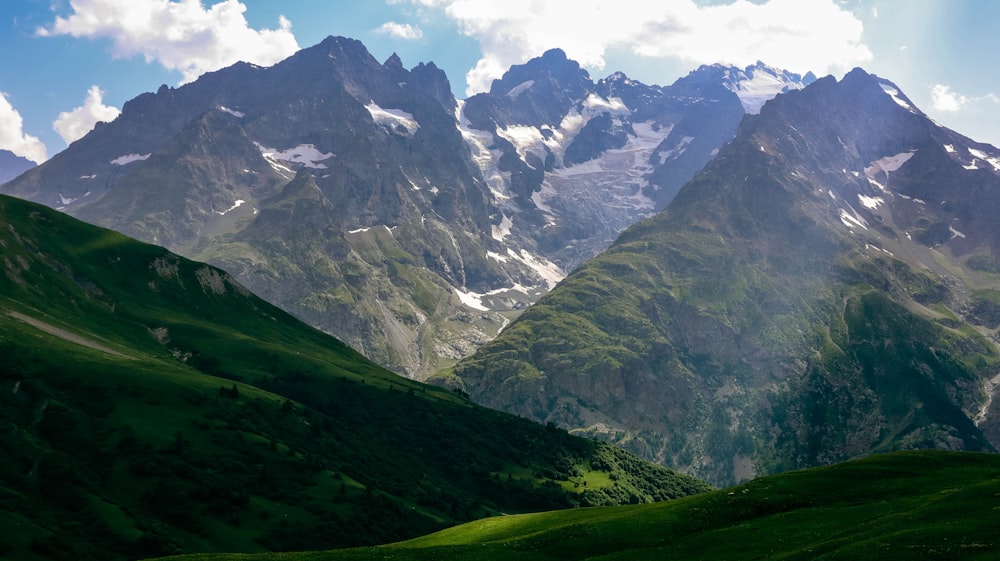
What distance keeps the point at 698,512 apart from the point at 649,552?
1376cm

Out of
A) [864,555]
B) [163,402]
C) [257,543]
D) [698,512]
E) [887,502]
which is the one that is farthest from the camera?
[163,402]

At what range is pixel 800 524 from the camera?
70688 mm

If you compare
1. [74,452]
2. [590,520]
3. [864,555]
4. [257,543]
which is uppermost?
[864,555]

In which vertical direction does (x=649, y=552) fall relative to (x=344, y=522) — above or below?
above

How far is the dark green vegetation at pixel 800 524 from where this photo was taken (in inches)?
2255

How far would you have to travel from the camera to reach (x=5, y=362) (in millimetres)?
185250

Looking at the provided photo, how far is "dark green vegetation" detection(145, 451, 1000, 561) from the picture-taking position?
5728 centimetres

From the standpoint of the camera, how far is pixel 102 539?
12719cm

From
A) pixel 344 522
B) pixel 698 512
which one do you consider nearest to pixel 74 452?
pixel 344 522

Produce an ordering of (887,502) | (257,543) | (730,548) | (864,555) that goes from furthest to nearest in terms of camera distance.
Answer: (257,543)
(887,502)
(730,548)
(864,555)

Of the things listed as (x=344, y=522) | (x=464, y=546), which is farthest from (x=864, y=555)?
(x=344, y=522)

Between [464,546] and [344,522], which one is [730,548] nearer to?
[464,546]

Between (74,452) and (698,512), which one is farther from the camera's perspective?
(74,452)

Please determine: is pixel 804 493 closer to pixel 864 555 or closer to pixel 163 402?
pixel 864 555
